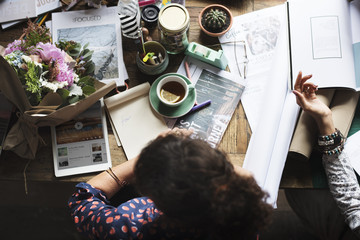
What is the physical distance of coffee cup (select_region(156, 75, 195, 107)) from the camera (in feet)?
3.08

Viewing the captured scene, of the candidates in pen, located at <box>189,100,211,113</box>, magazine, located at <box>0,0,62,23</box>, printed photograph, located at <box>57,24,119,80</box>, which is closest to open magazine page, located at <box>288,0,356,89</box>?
pen, located at <box>189,100,211,113</box>

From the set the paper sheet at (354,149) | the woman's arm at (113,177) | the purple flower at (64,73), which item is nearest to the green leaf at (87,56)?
the purple flower at (64,73)

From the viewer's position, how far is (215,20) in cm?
97

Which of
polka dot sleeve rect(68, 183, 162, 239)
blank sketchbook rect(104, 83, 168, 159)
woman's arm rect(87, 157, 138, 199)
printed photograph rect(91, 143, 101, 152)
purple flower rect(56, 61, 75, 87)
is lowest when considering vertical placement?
polka dot sleeve rect(68, 183, 162, 239)

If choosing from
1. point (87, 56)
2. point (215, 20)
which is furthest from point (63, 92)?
point (215, 20)

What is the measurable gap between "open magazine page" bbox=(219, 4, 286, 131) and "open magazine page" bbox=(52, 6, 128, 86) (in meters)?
0.34

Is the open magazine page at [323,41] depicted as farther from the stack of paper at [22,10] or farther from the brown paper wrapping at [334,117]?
the stack of paper at [22,10]

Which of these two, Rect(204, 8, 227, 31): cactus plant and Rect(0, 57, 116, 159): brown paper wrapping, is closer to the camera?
Rect(0, 57, 116, 159): brown paper wrapping

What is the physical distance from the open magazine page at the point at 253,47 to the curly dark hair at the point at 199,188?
39 cm

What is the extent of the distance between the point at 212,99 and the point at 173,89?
0.41ft

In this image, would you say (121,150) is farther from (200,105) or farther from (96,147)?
(200,105)

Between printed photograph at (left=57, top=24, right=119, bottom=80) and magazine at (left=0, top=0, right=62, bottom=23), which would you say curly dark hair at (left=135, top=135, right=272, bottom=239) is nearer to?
printed photograph at (left=57, top=24, right=119, bottom=80)

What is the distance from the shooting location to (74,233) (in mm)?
1492

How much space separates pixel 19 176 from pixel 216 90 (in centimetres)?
64
